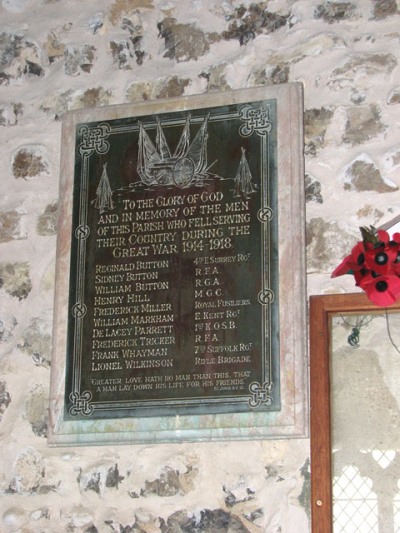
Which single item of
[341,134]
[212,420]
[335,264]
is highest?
[341,134]

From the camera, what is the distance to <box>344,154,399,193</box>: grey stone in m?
4.12

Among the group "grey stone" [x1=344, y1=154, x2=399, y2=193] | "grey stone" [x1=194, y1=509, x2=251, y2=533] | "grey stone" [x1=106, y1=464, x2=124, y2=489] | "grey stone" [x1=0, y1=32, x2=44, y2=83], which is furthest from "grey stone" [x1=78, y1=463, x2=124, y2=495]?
"grey stone" [x1=0, y1=32, x2=44, y2=83]

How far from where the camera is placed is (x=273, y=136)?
427cm

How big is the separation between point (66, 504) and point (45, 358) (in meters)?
0.54

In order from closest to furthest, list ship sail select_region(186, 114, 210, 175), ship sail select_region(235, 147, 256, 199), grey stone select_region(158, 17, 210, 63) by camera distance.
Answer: ship sail select_region(235, 147, 256, 199) < ship sail select_region(186, 114, 210, 175) < grey stone select_region(158, 17, 210, 63)

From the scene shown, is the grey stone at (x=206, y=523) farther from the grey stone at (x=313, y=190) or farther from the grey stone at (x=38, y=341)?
the grey stone at (x=313, y=190)

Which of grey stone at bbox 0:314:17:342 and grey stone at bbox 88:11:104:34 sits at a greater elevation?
grey stone at bbox 88:11:104:34

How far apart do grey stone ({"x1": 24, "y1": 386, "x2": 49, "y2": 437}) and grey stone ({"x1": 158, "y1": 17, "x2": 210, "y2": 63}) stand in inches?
55.5

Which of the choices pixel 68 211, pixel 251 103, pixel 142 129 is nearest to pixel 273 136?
pixel 251 103

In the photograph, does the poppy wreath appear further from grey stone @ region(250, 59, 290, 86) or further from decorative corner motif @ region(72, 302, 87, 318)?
decorative corner motif @ region(72, 302, 87, 318)

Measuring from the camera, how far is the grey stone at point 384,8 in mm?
4344

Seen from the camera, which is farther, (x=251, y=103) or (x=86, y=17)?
(x=86, y=17)

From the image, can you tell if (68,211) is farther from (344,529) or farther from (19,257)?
(344,529)

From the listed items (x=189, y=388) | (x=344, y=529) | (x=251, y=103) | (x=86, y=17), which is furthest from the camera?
(x=86, y=17)
